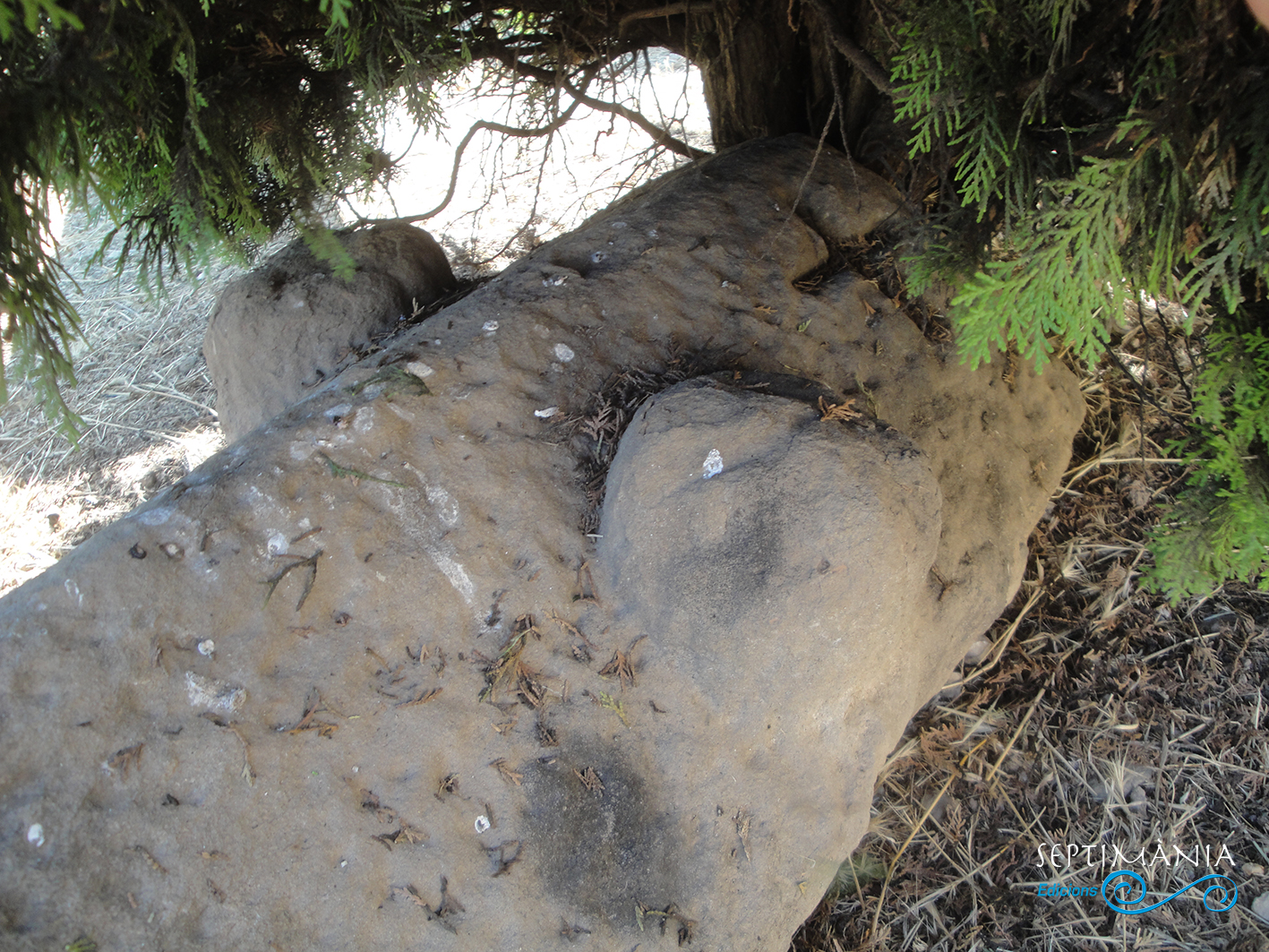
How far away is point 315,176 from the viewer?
275 centimetres

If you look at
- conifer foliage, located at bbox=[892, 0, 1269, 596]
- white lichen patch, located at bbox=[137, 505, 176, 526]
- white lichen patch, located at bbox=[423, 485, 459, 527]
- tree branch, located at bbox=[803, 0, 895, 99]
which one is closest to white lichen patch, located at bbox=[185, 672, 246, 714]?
white lichen patch, located at bbox=[137, 505, 176, 526]

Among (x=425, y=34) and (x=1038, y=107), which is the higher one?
(x=425, y=34)

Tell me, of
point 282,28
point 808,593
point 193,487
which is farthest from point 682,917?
point 282,28

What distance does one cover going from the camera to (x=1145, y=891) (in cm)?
301

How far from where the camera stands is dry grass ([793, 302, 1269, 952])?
3020mm

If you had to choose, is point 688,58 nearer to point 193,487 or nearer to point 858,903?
point 193,487

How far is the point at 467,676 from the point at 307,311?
191 centimetres

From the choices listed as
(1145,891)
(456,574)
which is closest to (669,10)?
(456,574)

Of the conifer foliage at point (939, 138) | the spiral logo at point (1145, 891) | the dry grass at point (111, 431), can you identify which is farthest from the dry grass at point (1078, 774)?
the dry grass at point (111, 431)

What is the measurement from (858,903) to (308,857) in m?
2.26

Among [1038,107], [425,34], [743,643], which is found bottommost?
[743,643]

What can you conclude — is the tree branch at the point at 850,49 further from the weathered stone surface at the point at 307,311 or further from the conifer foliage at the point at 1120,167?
the weathered stone surface at the point at 307,311

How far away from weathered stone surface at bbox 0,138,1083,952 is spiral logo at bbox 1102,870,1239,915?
4.57 ft

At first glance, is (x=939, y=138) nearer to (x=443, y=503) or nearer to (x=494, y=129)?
A: (x=443, y=503)
